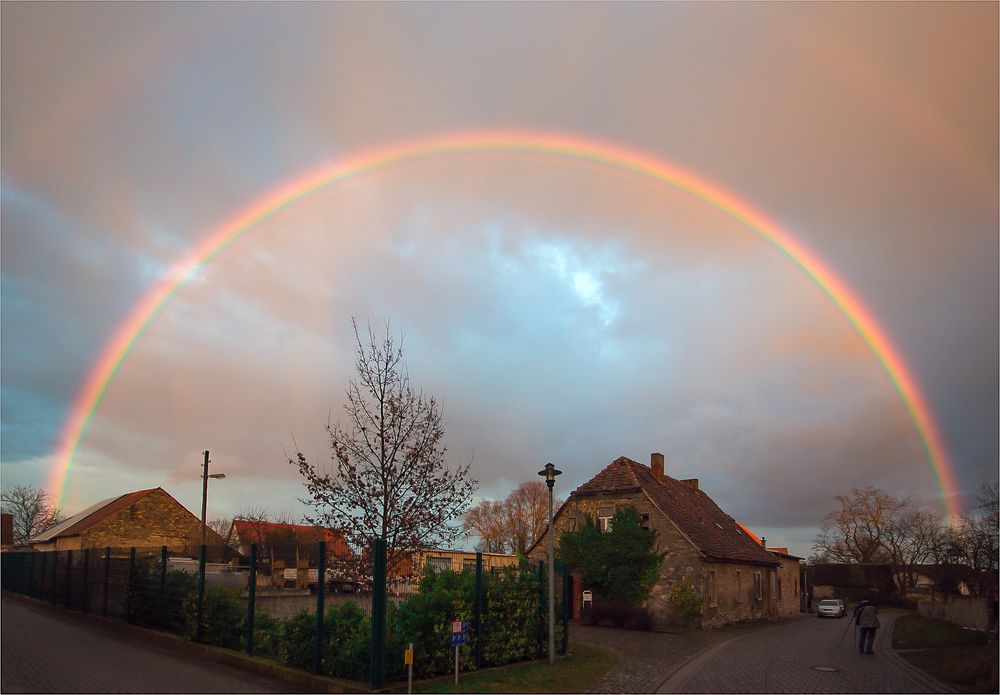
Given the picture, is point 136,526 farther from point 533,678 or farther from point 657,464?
point 533,678

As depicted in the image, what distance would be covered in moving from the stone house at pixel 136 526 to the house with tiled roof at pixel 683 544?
100 ft

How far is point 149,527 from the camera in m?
53.9

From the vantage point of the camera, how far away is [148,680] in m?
12.4

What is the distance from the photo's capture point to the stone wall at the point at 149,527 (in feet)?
169

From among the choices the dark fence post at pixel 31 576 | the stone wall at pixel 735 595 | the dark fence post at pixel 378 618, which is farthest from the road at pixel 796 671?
the dark fence post at pixel 31 576

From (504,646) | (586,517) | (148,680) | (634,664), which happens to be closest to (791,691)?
(634,664)

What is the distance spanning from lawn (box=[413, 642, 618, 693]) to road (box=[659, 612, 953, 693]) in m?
1.69

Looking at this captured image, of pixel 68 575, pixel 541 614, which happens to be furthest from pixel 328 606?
pixel 68 575

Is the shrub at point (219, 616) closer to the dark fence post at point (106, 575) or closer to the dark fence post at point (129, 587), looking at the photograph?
the dark fence post at point (129, 587)

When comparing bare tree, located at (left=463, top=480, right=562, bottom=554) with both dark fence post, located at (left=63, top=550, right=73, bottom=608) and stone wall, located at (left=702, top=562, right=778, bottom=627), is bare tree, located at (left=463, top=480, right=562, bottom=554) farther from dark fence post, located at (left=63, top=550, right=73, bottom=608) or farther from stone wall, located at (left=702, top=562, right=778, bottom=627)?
dark fence post, located at (left=63, top=550, right=73, bottom=608)

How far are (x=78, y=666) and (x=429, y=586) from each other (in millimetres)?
6699

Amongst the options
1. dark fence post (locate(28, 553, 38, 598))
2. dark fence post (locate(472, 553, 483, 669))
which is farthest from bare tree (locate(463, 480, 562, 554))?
dark fence post (locate(472, 553, 483, 669))

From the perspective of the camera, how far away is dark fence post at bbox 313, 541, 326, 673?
13.2m

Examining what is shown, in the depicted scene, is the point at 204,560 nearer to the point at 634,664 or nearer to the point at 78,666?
the point at 78,666
